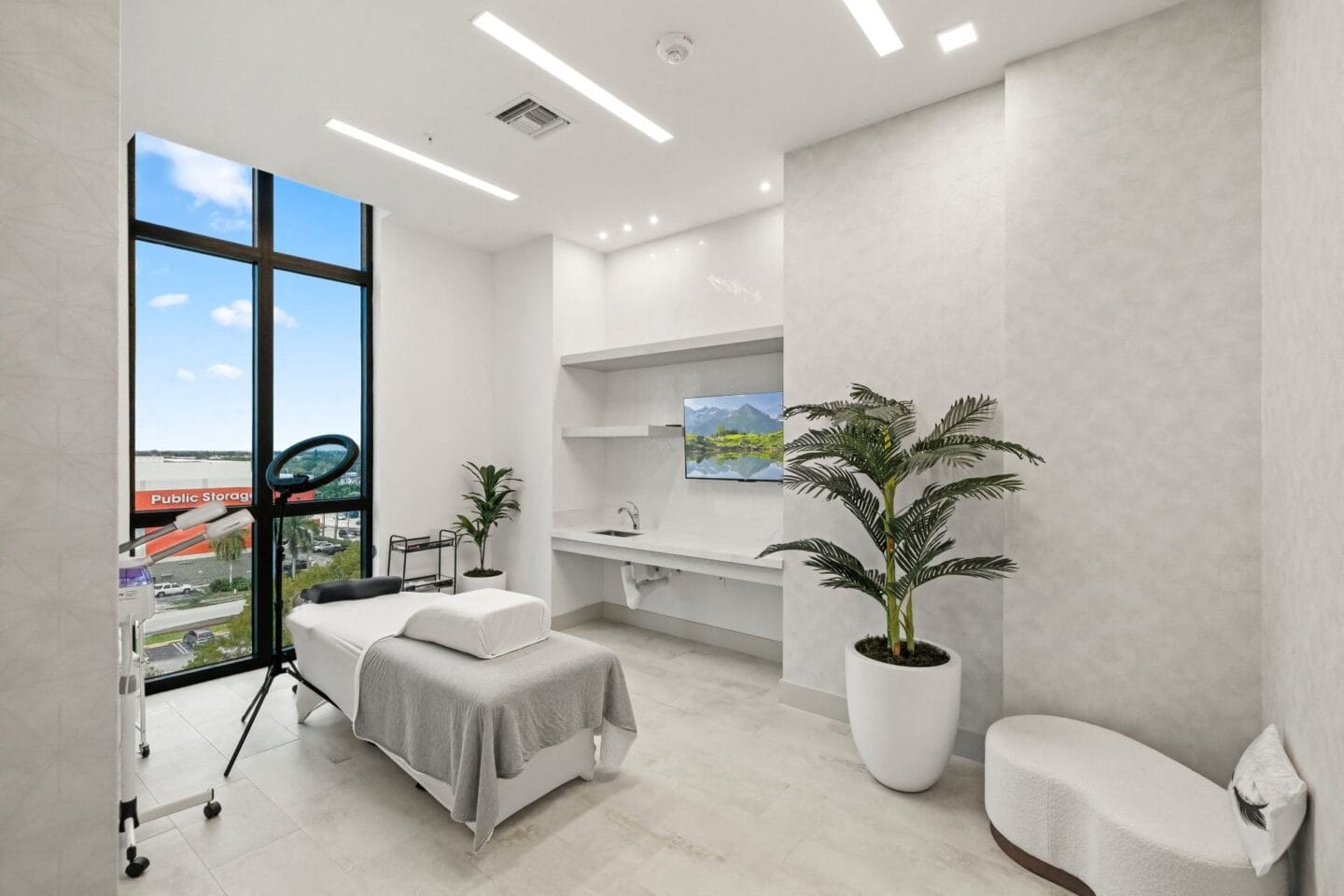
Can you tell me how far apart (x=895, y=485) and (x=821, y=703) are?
143 cm

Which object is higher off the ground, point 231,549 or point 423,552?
point 231,549

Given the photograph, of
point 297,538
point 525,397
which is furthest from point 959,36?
point 297,538

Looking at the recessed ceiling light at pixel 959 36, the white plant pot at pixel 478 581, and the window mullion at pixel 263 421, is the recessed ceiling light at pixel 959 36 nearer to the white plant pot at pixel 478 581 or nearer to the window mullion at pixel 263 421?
the window mullion at pixel 263 421

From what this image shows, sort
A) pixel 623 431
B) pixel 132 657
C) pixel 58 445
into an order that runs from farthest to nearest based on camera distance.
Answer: pixel 623 431
pixel 132 657
pixel 58 445

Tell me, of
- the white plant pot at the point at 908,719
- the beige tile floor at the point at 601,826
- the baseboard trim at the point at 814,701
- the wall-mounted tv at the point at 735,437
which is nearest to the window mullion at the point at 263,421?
the beige tile floor at the point at 601,826

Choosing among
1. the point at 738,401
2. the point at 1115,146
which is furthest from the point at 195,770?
the point at 1115,146

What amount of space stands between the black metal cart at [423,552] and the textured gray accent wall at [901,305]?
2.79 m

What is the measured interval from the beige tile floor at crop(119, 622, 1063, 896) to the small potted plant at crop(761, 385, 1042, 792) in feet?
0.84

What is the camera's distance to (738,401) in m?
4.45

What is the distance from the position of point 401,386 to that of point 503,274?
1392 mm

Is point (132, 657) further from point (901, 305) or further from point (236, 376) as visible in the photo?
point (901, 305)

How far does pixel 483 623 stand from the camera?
8.04ft

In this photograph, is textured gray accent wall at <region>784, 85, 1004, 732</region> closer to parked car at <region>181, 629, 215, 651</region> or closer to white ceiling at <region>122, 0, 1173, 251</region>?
white ceiling at <region>122, 0, 1173, 251</region>

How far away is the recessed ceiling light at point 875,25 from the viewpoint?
7.88 ft
